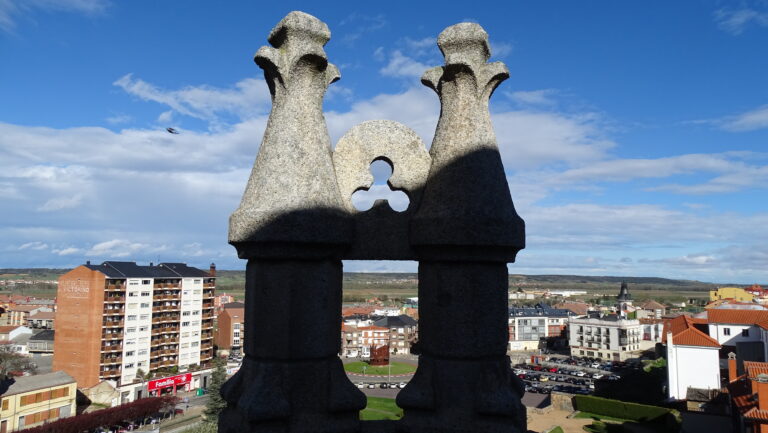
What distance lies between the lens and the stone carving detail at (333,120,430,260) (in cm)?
564

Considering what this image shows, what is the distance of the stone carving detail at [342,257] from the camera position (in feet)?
16.5

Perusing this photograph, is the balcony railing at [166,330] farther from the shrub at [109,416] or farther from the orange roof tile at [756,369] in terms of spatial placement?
the orange roof tile at [756,369]

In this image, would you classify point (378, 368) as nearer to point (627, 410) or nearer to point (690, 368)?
point (627, 410)

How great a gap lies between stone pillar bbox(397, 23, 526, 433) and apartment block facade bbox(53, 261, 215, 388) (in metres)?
58.8

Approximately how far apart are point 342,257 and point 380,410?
41.5 m

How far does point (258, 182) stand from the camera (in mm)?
5234

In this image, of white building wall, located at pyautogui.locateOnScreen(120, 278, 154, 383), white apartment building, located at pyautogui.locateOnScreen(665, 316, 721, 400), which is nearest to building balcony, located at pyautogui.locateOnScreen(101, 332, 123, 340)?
white building wall, located at pyautogui.locateOnScreen(120, 278, 154, 383)

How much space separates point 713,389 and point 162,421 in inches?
1932

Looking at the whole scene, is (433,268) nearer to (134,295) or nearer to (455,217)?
(455,217)

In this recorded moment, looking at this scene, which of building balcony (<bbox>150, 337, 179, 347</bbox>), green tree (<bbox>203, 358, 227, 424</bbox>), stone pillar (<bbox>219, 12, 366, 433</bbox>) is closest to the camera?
stone pillar (<bbox>219, 12, 366, 433</bbox>)

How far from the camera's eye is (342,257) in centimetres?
555

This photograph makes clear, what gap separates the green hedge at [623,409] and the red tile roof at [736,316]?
53.5 feet

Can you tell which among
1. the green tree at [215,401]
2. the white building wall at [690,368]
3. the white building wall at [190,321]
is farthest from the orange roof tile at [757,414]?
the white building wall at [190,321]

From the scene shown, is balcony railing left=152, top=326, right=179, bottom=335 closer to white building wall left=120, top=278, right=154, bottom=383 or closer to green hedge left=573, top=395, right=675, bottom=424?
white building wall left=120, top=278, right=154, bottom=383
